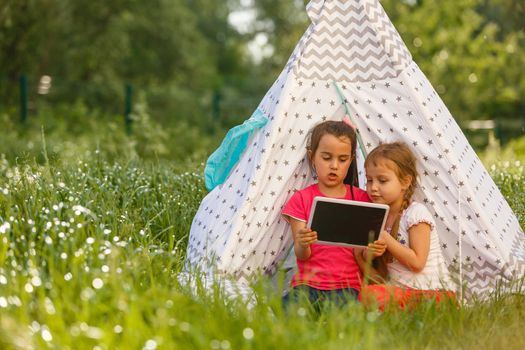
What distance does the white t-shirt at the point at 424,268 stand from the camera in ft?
13.6

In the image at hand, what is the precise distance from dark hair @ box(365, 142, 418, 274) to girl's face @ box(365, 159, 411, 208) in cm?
2

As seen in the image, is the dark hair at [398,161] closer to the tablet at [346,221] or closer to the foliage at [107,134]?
the tablet at [346,221]

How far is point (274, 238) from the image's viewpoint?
4734 mm

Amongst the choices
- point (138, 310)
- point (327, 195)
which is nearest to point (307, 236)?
point (327, 195)

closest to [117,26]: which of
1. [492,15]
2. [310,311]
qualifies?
[492,15]

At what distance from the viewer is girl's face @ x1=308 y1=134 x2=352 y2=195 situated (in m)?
4.29

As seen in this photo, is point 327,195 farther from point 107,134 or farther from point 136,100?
point 136,100

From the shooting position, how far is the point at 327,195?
4406 millimetres

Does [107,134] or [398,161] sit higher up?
[398,161]

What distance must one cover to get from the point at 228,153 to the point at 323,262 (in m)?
1.12

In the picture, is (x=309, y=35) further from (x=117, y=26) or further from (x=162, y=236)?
(x=117, y=26)

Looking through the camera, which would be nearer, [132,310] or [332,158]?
[132,310]

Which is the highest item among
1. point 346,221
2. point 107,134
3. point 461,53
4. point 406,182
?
point 461,53

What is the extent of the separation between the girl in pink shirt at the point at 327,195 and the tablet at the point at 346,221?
0.15 m
